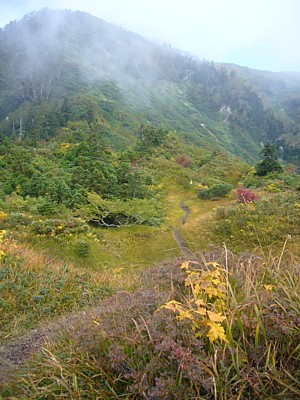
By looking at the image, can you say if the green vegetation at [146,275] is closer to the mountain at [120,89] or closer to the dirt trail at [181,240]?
the dirt trail at [181,240]

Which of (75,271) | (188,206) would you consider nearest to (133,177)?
(188,206)

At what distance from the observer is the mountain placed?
70000 millimetres

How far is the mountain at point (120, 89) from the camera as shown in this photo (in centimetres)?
7000

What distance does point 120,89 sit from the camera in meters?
85.6

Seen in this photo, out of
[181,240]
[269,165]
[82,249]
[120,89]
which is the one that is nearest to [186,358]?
[82,249]

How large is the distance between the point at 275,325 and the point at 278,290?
2.03 ft

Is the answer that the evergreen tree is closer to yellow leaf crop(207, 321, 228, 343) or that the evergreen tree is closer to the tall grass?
the tall grass

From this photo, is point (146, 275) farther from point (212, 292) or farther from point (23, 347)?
point (212, 292)

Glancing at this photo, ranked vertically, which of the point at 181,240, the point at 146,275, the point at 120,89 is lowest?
the point at 181,240

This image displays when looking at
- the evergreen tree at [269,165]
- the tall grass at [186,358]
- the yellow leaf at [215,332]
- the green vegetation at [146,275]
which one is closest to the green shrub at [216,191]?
the green vegetation at [146,275]

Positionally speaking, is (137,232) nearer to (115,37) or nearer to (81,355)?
(81,355)

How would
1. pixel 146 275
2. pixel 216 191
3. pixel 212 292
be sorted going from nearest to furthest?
pixel 212 292
pixel 146 275
pixel 216 191

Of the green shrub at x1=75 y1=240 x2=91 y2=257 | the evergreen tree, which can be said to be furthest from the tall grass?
the evergreen tree

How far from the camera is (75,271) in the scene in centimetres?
610
